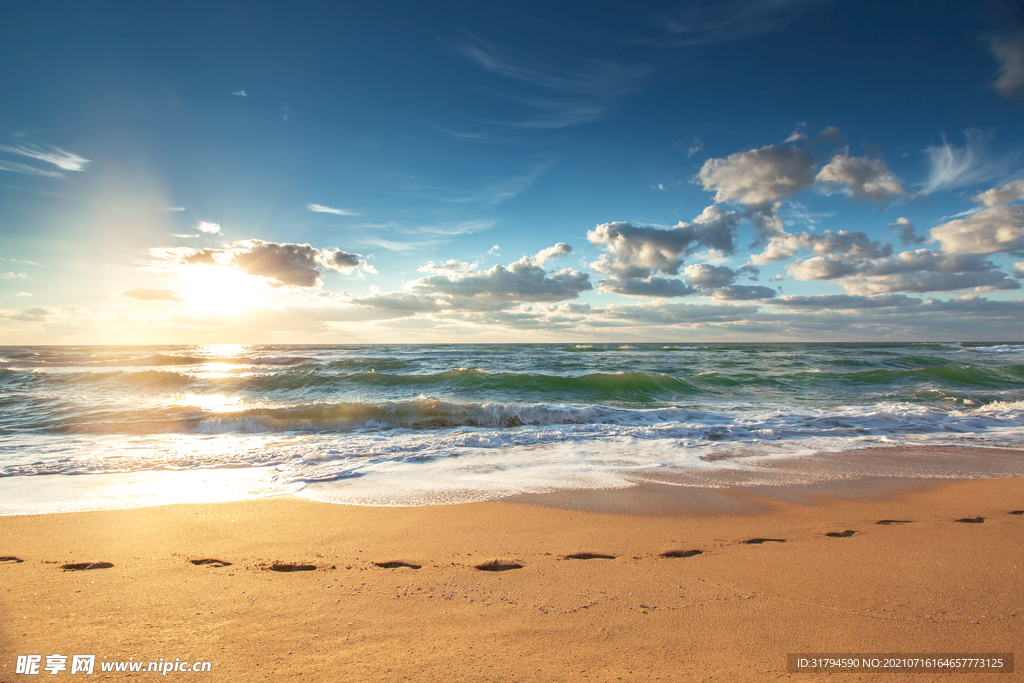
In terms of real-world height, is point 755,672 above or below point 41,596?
above

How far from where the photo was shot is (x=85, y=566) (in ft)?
9.71

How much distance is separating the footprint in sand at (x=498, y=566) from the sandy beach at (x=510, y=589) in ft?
0.05

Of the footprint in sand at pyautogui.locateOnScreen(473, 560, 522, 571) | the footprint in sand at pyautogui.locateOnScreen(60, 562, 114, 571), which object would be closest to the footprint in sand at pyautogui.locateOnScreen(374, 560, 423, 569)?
the footprint in sand at pyautogui.locateOnScreen(473, 560, 522, 571)

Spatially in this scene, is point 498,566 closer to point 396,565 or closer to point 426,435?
point 396,565

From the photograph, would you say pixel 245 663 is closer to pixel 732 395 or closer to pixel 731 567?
pixel 731 567

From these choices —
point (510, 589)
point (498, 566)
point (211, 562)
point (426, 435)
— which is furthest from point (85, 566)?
point (426, 435)

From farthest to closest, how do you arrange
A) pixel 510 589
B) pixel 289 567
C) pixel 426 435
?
pixel 426 435, pixel 289 567, pixel 510 589

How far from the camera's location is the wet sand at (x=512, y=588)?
6.58 feet

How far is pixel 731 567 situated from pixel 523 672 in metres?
1.81

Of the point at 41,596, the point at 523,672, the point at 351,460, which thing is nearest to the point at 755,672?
the point at 523,672

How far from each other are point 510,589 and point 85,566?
10.0ft

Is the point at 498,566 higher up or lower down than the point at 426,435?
higher up

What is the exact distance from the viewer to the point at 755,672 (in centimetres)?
187

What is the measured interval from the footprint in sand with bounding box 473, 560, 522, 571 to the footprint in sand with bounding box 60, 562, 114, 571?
2654 mm
